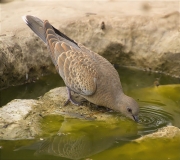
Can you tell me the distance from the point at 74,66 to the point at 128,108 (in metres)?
0.86

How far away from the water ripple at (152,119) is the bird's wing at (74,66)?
715 mm

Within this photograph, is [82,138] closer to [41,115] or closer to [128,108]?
[41,115]

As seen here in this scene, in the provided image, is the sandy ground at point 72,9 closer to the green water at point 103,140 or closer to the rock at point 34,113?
the rock at point 34,113

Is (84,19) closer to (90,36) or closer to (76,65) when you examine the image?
(90,36)

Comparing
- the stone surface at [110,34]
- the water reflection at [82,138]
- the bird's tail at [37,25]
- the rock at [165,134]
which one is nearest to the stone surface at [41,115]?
the rock at [165,134]

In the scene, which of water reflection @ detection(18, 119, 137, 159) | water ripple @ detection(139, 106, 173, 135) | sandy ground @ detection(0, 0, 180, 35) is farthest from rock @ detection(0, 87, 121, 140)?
sandy ground @ detection(0, 0, 180, 35)

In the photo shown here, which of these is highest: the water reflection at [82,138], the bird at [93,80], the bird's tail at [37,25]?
the bird's tail at [37,25]

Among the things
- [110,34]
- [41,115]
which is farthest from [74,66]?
[110,34]

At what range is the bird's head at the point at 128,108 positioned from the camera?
5.77 m

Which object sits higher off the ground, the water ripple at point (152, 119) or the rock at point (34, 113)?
the rock at point (34, 113)

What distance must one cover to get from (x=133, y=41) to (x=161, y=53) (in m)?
0.50

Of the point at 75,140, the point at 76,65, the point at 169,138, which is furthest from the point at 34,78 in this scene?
the point at 169,138

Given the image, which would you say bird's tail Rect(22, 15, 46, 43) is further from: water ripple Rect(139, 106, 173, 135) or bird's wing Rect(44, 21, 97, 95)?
water ripple Rect(139, 106, 173, 135)

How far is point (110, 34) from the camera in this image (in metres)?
7.89
